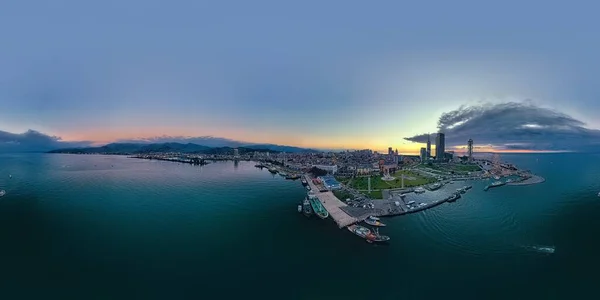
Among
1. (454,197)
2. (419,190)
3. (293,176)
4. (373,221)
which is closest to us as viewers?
(373,221)

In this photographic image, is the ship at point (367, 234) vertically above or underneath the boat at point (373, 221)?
underneath

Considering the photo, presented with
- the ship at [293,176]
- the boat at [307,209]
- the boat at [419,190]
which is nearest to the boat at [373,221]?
the boat at [307,209]

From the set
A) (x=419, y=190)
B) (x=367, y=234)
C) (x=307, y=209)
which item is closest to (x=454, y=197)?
(x=419, y=190)

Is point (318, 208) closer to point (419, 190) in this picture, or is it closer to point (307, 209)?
point (307, 209)

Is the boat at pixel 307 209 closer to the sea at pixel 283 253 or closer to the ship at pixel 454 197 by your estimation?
the sea at pixel 283 253

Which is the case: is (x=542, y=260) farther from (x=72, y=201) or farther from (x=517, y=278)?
(x=72, y=201)

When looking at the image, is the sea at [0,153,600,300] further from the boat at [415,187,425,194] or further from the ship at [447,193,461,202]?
the boat at [415,187,425,194]
